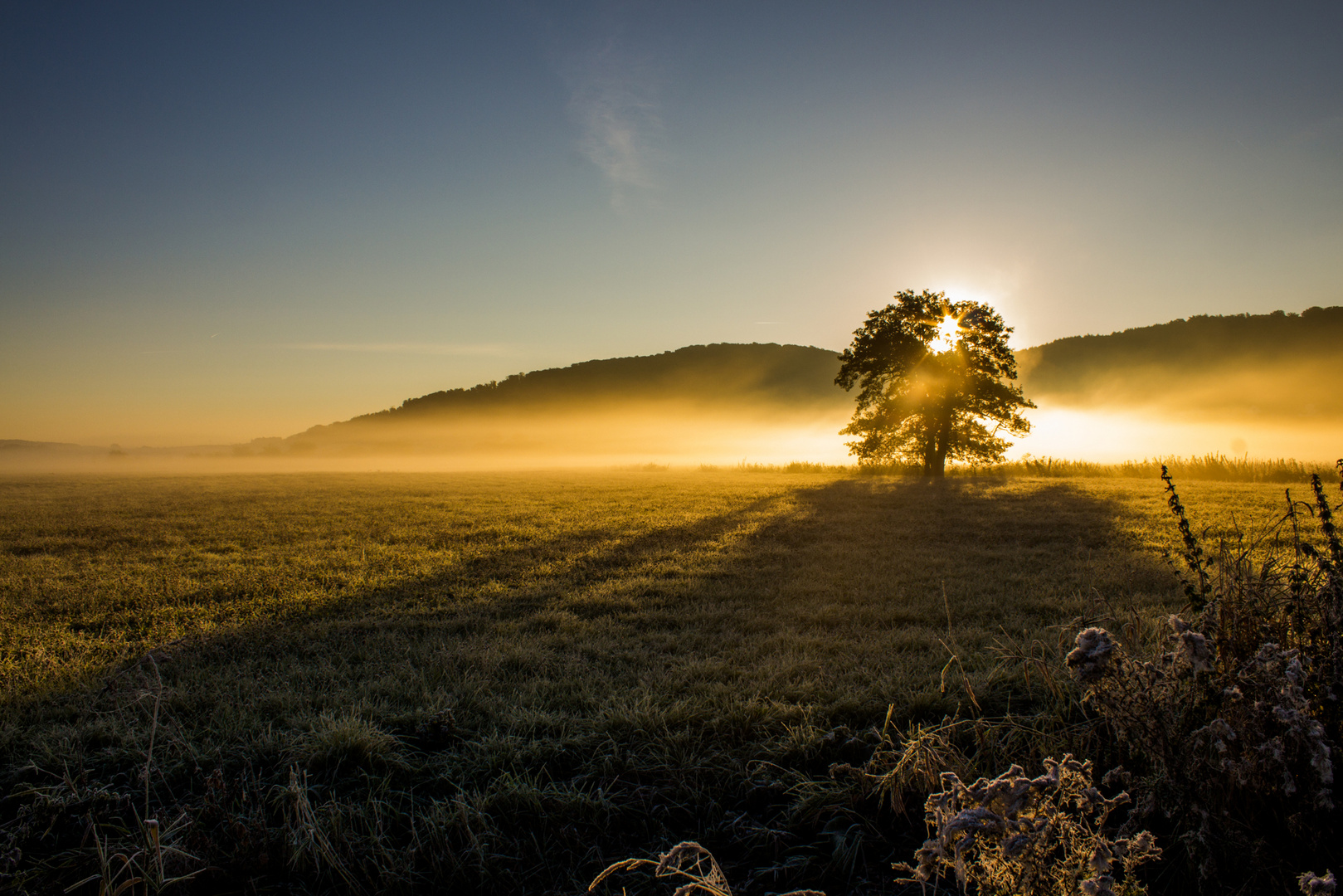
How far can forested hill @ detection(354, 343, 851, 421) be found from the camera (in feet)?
384

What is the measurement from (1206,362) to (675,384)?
83.7m

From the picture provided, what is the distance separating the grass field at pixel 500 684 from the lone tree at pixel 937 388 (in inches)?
458

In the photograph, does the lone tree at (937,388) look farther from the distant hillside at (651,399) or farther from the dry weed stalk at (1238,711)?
the distant hillside at (651,399)

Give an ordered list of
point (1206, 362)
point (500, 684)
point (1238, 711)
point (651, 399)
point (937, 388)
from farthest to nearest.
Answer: point (651, 399) → point (1206, 362) → point (937, 388) → point (500, 684) → point (1238, 711)

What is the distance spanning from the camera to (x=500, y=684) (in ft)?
13.5

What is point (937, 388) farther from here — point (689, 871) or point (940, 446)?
point (689, 871)

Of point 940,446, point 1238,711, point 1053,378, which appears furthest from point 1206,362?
point 1238,711

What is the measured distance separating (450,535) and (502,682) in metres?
6.67

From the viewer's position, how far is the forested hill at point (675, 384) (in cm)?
11712

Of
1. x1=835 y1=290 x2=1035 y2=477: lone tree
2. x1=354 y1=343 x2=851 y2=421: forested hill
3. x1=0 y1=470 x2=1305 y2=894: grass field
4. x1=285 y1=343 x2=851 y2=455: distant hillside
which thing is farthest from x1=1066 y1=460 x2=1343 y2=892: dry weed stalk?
x1=354 y1=343 x2=851 y2=421: forested hill

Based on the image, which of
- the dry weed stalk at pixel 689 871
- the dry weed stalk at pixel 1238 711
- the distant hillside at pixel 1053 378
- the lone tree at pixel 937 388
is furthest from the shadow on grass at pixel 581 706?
the distant hillside at pixel 1053 378

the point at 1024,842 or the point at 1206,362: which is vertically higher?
the point at 1206,362

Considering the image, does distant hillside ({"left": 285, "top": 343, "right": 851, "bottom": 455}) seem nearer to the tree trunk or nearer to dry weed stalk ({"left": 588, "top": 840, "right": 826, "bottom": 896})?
the tree trunk

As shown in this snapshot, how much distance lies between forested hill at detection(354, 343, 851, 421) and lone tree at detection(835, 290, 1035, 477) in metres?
94.3
